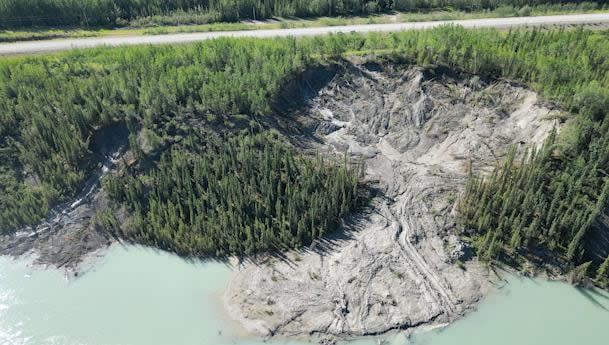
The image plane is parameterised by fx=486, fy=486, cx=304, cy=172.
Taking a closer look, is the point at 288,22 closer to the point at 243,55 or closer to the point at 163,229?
the point at 243,55

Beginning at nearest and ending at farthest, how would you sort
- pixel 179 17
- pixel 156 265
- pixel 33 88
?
pixel 156 265
pixel 33 88
pixel 179 17

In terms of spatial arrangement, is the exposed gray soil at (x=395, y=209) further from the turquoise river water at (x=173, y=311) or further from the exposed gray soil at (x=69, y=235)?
the exposed gray soil at (x=69, y=235)

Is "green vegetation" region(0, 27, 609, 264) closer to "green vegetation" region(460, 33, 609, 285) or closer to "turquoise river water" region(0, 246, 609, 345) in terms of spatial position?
"green vegetation" region(460, 33, 609, 285)

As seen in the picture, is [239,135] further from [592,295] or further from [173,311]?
[592,295]

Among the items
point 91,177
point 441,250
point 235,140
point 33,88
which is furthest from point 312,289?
point 33,88

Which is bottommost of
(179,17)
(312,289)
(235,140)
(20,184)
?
(312,289)

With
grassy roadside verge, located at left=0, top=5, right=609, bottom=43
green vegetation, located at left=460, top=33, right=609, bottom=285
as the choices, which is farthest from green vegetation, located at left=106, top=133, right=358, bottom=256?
grassy roadside verge, located at left=0, top=5, right=609, bottom=43
